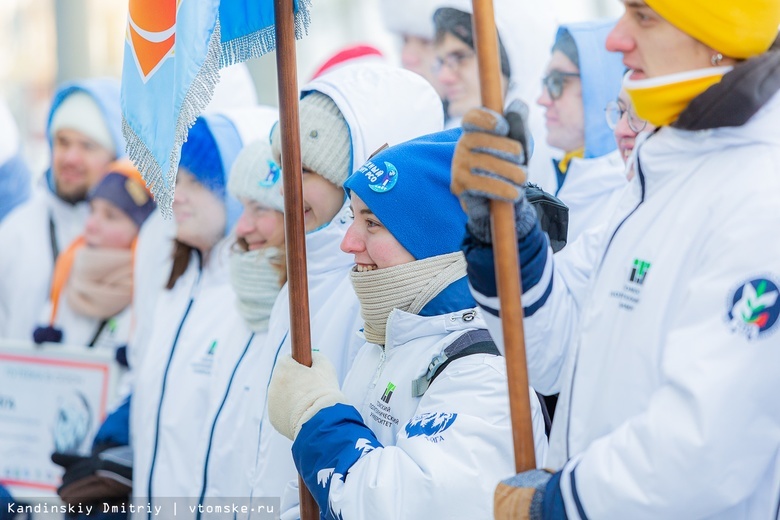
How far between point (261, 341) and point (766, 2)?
6.76ft

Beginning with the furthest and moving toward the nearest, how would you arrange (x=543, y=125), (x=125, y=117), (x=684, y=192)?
(x=543, y=125)
(x=125, y=117)
(x=684, y=192)

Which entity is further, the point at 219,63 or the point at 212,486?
the point at 212,486

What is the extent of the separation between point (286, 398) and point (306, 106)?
1067 millimetres

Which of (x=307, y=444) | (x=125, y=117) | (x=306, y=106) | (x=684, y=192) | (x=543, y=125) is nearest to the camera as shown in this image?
(x=684, y=192)

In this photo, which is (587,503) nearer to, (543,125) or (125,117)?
(125,117)

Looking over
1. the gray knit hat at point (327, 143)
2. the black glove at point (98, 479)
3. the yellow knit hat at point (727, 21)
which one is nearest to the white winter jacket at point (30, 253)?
the black glove at point (98, 479)

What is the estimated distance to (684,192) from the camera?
1750 mm

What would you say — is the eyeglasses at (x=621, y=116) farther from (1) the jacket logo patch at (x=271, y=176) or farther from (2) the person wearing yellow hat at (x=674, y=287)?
(1) the jacket logo patch at (x=271, y=176)

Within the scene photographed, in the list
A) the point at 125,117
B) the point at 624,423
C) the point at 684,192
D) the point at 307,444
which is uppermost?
the point at 125,117

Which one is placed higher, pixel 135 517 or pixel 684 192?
pixel 684 192

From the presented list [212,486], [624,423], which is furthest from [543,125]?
[624,423]

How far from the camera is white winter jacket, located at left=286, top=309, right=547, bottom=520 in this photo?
210 centimetres

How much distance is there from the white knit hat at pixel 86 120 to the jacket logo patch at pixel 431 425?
359 centimetres

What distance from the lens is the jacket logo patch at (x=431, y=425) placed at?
214cm
